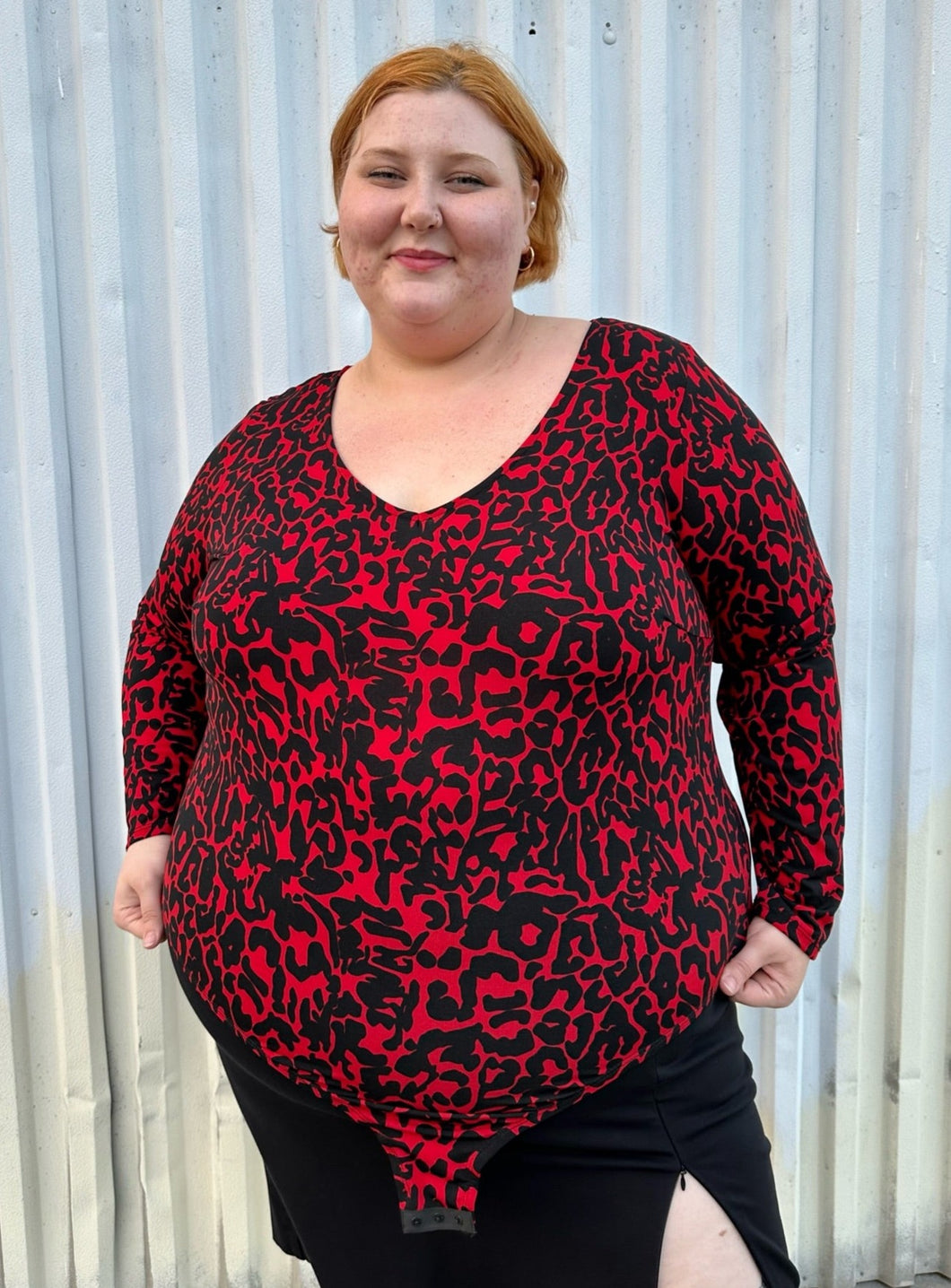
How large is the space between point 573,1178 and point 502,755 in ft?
1.56

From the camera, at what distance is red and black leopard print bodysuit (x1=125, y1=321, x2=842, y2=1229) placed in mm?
1217

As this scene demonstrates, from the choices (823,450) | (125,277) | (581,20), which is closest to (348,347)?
(125,277)

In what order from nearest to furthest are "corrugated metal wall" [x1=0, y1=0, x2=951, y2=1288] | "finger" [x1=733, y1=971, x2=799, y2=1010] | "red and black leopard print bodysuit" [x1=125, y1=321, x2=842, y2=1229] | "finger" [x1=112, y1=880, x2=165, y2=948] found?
"red and black leopard print bodysuit" [x1=125, y1=321, x2=842, y2=1229]
"finger" [x1=733, y1=971, x2=799, y2=1010]
"finger" [x1=112, y1=880, x2=165, y2=948]
"corrugated metal wall" [x1=0, y1=0, x2=951, y2=1288]

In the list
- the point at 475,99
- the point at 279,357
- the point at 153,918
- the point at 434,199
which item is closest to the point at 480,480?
the point at 434,199

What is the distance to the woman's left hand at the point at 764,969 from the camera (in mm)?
1389

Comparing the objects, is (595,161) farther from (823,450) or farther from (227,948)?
(227,948)

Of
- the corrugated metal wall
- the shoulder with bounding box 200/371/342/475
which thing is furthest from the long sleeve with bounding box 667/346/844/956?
the corrugated metal wall

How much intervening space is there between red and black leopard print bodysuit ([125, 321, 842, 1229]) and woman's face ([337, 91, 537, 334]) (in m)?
0.15

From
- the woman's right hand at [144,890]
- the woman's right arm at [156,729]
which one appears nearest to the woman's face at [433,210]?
the woman's right arm at [156,729]

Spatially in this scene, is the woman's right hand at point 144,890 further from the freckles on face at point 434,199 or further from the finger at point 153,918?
the freckles on face at point 434,199

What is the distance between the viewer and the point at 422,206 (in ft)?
4.26

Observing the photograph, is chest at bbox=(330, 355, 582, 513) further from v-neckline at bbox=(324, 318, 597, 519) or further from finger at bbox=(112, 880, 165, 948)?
finger at bbox=(112, 880, 165, 948)

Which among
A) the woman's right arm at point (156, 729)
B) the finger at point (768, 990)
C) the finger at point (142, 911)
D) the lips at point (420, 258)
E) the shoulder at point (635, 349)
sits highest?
the lips at point (420, 258)

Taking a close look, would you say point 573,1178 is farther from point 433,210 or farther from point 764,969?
point 433,210
